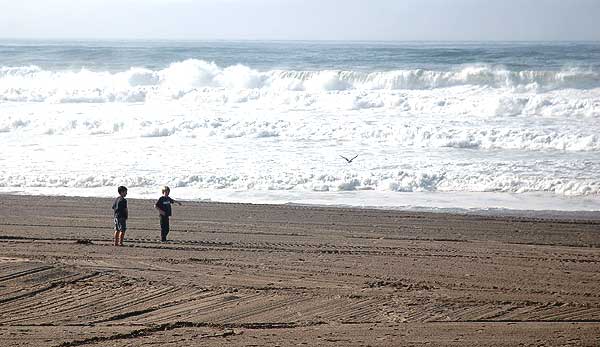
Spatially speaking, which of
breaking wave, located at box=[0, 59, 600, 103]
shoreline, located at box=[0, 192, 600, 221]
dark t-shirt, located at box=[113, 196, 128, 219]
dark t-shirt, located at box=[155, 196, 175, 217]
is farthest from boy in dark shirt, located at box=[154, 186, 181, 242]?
breaking wave, located at box=[0, 59, 600, 103]

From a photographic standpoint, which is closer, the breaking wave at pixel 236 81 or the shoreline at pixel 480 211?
the shoreline at pixel 480 211

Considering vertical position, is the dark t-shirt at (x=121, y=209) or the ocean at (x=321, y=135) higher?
the dark t-shirt at (x=121, y=209)

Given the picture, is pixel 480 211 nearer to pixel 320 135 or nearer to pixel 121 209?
pixel 121 209

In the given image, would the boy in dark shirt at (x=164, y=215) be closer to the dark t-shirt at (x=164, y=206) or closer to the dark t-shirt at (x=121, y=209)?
the dark t-shirt at (x=164, y=206)

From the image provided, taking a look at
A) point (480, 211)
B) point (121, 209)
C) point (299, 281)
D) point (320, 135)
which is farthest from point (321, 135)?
point (299, 281)

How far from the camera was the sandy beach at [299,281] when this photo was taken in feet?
22.8

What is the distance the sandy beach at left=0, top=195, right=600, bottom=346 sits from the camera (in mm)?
6949

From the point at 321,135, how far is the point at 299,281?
1431 centimetres

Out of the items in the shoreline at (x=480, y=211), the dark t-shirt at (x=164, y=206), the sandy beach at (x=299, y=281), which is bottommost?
the shoreline at (x=480, y=211)

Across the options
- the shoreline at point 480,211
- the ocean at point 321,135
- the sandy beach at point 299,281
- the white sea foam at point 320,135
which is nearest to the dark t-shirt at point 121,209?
the sandy beach at point 299,281

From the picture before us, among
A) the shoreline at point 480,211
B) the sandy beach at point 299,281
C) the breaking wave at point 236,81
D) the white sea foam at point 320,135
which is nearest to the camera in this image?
the sandy beach at point 299,281

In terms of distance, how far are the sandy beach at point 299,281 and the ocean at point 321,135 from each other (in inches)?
106

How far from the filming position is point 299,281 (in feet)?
28.3

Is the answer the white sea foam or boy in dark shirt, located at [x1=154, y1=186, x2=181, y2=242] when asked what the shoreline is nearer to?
the white sea foam
